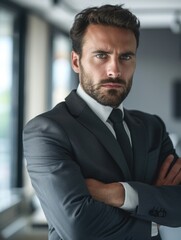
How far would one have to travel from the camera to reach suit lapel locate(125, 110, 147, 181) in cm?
110

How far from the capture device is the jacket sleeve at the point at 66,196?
0.95m

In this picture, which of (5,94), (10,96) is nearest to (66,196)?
(5,94)

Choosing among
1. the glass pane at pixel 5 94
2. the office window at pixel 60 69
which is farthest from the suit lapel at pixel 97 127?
the office window at pixel 60 69

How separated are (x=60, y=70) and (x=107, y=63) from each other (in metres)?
3.29

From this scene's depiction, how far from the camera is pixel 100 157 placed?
1.03 meters

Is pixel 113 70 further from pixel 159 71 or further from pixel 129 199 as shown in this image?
pixel 159 71

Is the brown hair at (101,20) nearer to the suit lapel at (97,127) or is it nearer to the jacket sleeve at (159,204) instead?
the suit lapel at (97,127)

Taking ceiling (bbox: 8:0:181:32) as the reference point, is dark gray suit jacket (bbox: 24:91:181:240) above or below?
below

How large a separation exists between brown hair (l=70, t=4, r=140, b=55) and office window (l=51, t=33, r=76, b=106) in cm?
296

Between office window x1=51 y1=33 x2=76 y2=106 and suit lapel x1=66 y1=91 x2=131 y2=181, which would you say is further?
office window x1=51 y1=33 x2=76 y2=106

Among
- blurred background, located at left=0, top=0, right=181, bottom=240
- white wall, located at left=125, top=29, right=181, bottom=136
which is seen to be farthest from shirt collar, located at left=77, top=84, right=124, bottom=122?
white wall, located at left=125, top=29, right=181, bottom=136

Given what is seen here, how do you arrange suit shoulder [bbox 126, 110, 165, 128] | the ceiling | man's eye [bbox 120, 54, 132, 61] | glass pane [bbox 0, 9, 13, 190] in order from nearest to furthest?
man's eye [bbox 120, 54, 132, 61] → suit shoulder [bbox 126, 110, 165, 128] → the ceiling → glass pane [bbox 0, 9, 13, 190]

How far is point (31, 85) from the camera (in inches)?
143

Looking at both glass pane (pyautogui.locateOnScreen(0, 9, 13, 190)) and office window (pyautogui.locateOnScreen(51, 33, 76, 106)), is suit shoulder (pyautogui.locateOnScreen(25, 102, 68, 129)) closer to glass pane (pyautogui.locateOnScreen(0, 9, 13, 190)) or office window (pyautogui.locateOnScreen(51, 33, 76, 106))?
glass pane (pyautogui.locateOnScreen(0, 9, 13, 190))
